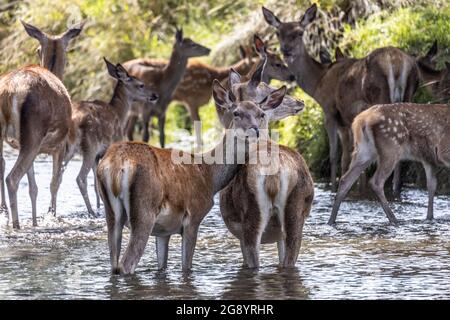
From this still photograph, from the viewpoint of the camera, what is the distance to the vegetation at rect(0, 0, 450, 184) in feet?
55.0

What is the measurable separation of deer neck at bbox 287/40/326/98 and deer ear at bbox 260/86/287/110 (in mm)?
6085

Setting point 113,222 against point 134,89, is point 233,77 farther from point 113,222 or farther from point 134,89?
point 134,89

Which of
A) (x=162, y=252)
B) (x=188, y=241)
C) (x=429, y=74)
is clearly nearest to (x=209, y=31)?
(x=429, y=74)

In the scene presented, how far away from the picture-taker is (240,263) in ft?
33.3

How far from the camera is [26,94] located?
39.5 ft

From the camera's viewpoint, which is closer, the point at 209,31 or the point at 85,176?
the point at 85,176

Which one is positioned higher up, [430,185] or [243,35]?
[243,35]

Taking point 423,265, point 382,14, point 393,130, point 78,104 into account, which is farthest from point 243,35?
point 423,265

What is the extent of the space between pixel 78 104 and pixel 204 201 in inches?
208

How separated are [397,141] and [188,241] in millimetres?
4111

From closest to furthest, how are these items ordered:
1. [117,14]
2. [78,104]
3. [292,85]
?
[78,104] < [292,85] < [117,14]

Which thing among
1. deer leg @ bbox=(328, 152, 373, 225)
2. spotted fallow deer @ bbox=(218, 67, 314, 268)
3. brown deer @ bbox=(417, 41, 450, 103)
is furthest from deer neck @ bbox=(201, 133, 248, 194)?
brown deer @ bbox=(417, 41, 450, 103)

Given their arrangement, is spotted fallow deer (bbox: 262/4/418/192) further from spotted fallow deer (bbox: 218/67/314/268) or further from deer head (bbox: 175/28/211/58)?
spotted fallow deer (bbox: 218/67/314/268)
